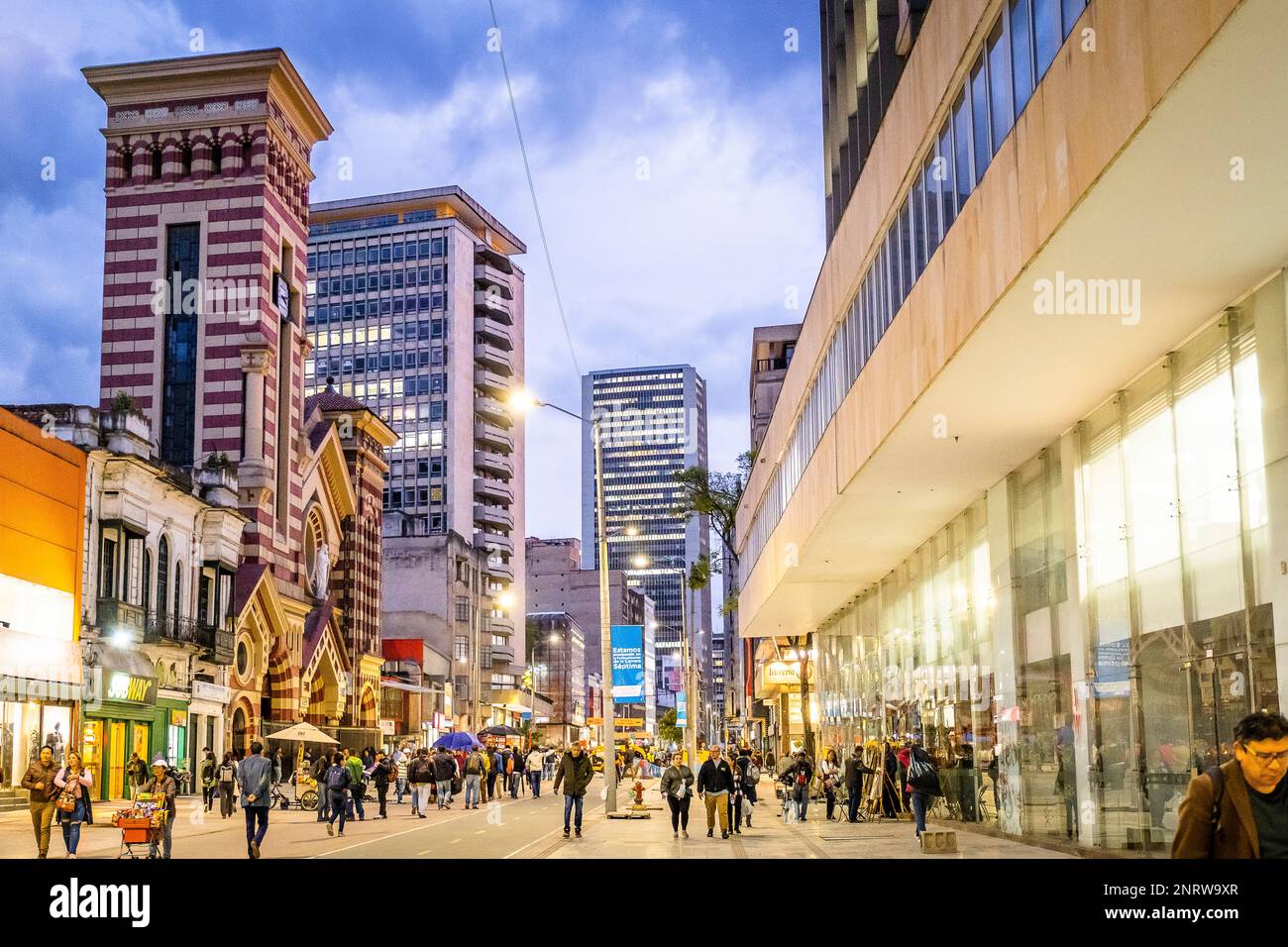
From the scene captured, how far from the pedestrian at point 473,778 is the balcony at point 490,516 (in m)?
85.1

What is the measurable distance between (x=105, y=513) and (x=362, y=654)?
118ft

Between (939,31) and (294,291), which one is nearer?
(939,31)

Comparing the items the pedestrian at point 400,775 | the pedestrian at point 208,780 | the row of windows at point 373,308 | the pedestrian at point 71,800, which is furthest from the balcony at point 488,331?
the pedestrian at point 71,800

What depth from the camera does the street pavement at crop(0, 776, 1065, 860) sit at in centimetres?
2130

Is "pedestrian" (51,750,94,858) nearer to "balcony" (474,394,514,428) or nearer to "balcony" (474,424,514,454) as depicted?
"balcony" (474,394,514,428)

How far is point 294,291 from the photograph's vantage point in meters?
67.1

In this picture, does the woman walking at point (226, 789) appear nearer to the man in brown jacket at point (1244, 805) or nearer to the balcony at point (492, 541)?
the man in brown jacket at point (1244, 805)

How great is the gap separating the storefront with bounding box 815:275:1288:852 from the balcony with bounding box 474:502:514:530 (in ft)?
320

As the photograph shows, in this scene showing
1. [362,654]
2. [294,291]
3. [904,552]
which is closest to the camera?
[904,552]

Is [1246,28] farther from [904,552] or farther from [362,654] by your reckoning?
[362,654]

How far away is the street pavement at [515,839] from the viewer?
69.9 feet

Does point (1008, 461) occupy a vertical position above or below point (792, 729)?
above
